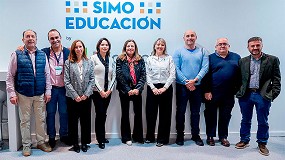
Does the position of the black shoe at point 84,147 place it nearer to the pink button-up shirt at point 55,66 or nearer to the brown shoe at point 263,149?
the pink button-up shirt at point 55,66

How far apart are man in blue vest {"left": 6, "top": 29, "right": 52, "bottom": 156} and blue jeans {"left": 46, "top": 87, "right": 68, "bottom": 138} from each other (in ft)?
0.42

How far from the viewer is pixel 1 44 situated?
4211 millimetres

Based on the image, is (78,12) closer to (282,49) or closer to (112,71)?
(112,71)

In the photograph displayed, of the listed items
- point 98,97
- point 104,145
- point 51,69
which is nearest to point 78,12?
point 51,69

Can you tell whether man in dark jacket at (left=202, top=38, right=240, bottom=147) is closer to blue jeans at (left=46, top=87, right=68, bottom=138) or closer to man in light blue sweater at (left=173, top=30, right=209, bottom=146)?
man in light blue sweater at (left=173, top=30, right=209, bottom=146)

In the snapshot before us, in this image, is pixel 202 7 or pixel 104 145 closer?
pixel 104 145

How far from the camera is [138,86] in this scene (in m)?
3.93

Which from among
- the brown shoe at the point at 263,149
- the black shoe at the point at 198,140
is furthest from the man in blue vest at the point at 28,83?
the brown shoe at the point at 263,149

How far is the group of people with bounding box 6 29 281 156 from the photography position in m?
3.65

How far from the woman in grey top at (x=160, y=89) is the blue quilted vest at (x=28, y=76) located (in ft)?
4.54

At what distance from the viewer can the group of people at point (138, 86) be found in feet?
12.0

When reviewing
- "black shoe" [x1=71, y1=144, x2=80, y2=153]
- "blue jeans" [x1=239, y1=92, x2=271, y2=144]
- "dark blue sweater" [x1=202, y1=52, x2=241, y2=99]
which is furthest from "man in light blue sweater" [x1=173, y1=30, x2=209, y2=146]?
"black shoe" [x1=71, y1=144, x2=80, y2=153]

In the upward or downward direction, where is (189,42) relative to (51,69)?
upward

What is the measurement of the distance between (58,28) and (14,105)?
124 cm
